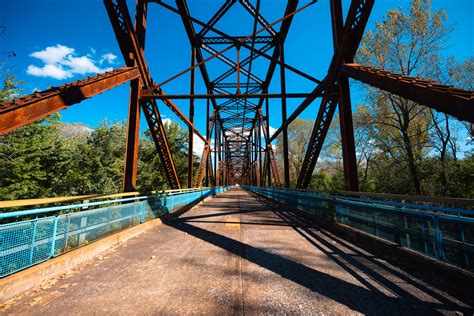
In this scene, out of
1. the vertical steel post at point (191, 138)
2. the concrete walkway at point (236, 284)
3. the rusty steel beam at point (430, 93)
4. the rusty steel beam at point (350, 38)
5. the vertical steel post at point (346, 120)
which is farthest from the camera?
the vertical steel post at point (191, 138)

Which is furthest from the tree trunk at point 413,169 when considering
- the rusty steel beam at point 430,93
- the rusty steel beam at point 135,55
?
the rusty steel beam at point 135,55

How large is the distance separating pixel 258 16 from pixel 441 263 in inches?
558

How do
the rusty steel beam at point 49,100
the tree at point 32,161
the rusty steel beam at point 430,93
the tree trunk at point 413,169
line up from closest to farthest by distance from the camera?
the rusty steel beam at point 430,93, the rusty steel beam at point 49,100, the tree trunk at point 413,169, the tree at point 32,161

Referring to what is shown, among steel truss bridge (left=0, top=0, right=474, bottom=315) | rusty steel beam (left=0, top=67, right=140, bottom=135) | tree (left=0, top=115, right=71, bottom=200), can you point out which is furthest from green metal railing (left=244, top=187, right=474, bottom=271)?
tree (left=0, top=115, right=71, bottom=200)

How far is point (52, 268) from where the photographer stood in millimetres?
3133

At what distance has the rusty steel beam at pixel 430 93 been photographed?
2992 millimetres

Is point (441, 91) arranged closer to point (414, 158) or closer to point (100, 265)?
point (100, 265)

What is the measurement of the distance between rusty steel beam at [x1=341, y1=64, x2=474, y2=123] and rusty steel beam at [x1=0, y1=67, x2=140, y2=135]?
21.9 feet

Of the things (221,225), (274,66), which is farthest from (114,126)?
(221,225)

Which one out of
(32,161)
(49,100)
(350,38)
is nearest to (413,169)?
(350,38)

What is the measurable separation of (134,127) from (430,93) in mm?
7603

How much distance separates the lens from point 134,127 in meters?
7.15

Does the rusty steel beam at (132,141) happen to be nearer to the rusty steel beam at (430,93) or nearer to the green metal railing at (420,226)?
the green metal railing at (420,226)

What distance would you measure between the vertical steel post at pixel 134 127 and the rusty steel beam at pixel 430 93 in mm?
6881
